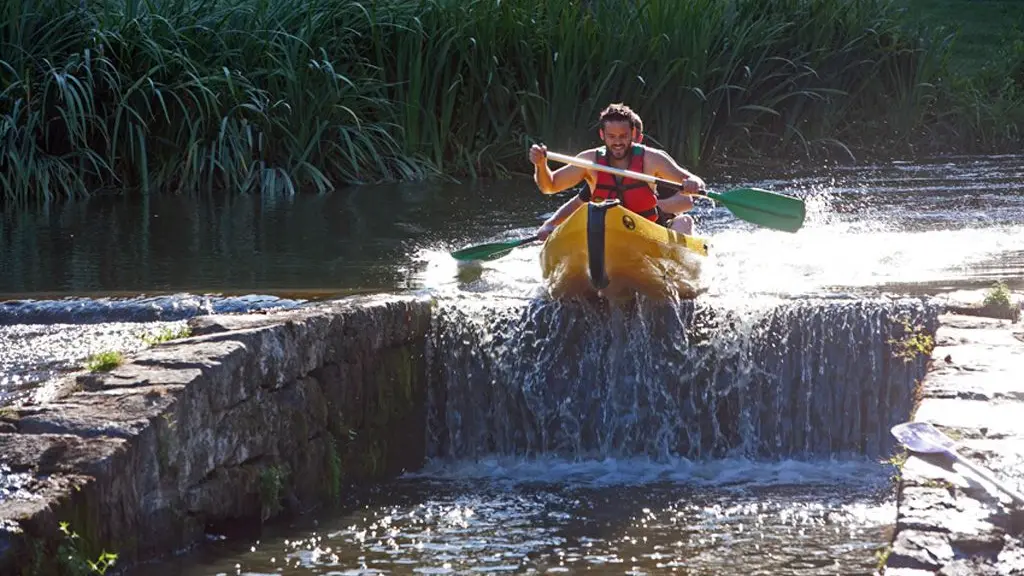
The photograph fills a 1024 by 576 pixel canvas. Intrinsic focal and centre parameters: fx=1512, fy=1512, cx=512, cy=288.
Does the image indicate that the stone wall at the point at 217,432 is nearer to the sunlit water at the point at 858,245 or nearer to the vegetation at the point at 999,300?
the sunlit water at the point at 858,245

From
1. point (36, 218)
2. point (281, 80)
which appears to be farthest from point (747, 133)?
point (36, 218)

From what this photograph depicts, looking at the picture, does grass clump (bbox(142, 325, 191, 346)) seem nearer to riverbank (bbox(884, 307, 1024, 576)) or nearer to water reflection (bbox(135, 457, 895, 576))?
water reflection (bbox(135, 457, 895, 576))

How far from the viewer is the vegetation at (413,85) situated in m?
12.3

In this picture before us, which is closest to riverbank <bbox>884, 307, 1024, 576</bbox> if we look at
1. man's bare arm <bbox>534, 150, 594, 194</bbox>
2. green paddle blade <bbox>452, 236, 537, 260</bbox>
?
man's bare arm <bbox>534, 150, 594, 194</bbox>

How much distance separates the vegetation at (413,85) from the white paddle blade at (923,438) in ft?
28.0

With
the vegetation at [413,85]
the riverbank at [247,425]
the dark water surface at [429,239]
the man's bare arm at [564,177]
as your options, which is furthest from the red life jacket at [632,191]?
the vegetation at [413,85]

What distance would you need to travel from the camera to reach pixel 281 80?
12.9 metres

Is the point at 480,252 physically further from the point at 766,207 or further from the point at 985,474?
the point at 985,474

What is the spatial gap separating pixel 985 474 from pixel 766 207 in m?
4.28

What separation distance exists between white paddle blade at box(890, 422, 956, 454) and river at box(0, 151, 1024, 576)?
1.84ft

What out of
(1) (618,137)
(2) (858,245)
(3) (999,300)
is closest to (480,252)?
(1) (618,137)

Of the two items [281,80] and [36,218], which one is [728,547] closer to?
[36,218]

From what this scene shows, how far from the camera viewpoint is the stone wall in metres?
4.65

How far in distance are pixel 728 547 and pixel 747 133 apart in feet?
31.4
